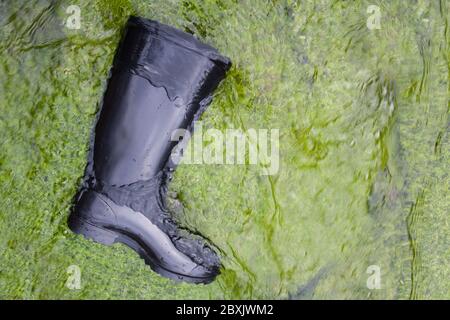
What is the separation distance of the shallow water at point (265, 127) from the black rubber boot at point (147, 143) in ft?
0.19

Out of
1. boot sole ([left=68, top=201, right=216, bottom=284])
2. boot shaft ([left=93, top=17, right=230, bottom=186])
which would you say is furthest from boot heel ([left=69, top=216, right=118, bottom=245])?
boot shaft ([left=93, top=17, right=230, bottom=186])

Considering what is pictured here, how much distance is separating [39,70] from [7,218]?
1.24ft

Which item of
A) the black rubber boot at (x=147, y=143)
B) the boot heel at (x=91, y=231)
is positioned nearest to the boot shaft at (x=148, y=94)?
the black rubber boot at (x=147, y=143)

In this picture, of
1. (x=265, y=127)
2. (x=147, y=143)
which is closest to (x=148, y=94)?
(x=147, y=143)

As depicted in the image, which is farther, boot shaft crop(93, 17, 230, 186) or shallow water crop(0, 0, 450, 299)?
shallow water crop(0, 0, 450, 299)

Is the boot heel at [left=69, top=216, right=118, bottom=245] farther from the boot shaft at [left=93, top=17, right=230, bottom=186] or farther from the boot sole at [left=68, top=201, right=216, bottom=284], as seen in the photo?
the boot shaft at [left=93, top=17, right=230, bottom=186]

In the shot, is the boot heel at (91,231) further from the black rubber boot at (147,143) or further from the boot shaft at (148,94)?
the boot shaft at (148,94)

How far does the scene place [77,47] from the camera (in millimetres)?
1398

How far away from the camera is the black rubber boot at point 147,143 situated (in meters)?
1.29

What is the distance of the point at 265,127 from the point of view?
4.72 feet

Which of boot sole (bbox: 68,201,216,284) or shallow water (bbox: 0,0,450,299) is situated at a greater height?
shallow water (bbox: 0,0,450,299)

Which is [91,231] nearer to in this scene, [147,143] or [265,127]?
[147,143]

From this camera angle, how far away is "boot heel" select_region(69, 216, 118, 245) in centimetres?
137

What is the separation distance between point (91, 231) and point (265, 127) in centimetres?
50
